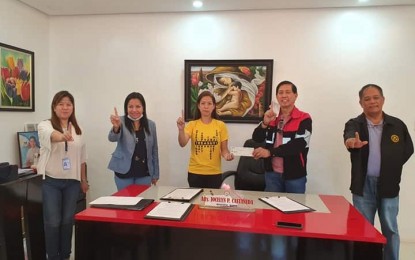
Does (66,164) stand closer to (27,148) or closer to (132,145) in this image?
(132,145)

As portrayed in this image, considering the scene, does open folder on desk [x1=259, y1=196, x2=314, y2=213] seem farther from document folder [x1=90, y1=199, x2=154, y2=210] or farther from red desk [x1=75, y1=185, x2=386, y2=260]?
document folder [x1=90, y1=199, x2=154, y2=210]

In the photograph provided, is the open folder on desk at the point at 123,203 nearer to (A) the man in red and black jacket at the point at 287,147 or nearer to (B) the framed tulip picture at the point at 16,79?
(A) the man in red and black jacket at the point at 287,147

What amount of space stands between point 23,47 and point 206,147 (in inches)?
90.6

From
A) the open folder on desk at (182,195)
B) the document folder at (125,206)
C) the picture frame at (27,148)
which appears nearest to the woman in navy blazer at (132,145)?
the open folder on desk at (182,195)

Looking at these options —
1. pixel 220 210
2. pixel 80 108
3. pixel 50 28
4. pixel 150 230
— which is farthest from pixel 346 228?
pixel 50 28

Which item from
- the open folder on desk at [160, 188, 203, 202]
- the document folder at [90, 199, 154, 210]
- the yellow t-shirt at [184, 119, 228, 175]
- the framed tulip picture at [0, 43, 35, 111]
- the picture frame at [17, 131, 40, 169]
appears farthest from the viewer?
the picture frame at [17, 131, 40, 169]

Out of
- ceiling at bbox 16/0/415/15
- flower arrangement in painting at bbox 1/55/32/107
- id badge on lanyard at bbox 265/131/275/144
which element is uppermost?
ceiling at bbox 16/0/415/15

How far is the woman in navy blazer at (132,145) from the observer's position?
102 inches

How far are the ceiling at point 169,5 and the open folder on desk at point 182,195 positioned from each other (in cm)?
197

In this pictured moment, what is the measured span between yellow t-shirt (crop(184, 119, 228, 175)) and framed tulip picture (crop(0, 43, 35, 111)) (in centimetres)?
190

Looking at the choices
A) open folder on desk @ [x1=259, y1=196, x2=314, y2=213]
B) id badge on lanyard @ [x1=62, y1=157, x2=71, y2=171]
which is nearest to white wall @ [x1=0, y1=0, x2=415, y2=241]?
id badge on lanyard @ [x1=62, y1=157, x2=71, y2=171]

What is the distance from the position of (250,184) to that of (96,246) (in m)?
1.77

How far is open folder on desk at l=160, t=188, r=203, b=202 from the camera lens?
191cm

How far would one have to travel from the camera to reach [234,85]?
10.8 ft
